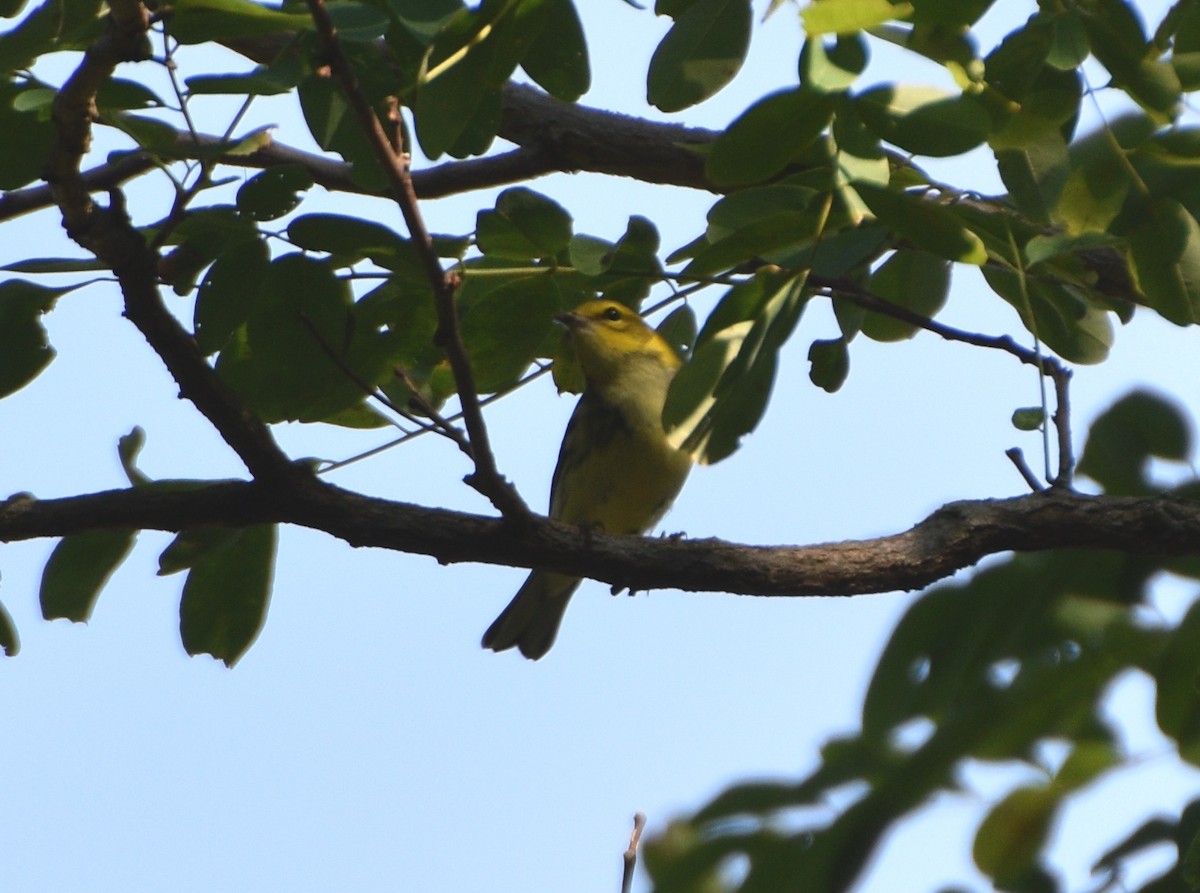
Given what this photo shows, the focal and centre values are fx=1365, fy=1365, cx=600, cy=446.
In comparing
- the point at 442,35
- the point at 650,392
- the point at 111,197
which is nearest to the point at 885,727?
the point at 442,35

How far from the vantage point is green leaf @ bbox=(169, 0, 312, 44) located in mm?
2402

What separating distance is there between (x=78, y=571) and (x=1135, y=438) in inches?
102

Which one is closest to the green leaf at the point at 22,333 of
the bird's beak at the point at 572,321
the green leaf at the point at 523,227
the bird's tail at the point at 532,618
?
the green leaf at the point at 523,227

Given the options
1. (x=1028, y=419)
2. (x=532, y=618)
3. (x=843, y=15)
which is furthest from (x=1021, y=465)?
→ (x=532, y=618)

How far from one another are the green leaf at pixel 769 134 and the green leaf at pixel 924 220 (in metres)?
0.15

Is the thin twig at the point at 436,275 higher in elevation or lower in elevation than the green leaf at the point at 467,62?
lower

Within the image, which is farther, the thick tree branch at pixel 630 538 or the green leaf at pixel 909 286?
the green leaf at pixel 909 286

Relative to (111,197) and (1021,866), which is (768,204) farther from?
(1021,866)

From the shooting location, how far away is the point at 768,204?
2916 mm

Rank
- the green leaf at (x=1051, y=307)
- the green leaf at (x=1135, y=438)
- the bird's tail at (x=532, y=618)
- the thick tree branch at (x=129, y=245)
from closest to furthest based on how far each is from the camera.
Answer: the green leaf at (x=1135, y=438) < the thick tree branch at (x=129, y=245) < the green leaf at (x=1051, y=307) < the bird's tail at (x=532, y=618)

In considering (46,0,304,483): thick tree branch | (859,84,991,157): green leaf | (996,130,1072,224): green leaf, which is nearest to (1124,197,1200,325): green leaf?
(996,130,1072,224): green leaf

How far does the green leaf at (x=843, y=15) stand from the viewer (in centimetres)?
219

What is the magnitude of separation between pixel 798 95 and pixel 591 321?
3.21 metres

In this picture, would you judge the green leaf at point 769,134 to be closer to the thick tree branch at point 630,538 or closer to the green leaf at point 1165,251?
the green leaf at point 1165,251
